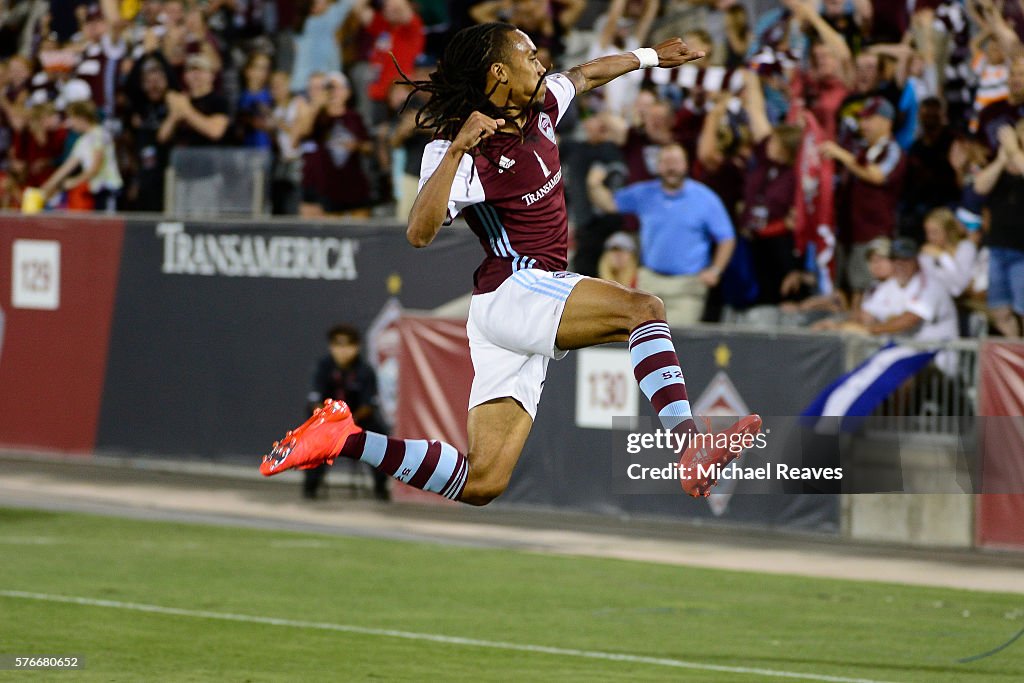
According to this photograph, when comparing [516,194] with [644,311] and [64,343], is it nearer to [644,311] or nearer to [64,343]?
[644,311]

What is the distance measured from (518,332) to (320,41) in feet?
41.3

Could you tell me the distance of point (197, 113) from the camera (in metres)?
18.9

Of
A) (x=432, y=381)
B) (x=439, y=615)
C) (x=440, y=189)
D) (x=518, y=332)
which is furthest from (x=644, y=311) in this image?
(x=432, y=381)

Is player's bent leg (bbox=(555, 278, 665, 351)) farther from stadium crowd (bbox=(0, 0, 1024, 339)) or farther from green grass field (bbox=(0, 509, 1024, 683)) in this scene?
stadium crowd (bbox=(0, 0, 1024, 339))

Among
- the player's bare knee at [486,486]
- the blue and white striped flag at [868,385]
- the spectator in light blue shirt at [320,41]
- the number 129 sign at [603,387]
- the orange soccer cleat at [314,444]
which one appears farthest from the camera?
the spectator in light blue shirt at [320,41]

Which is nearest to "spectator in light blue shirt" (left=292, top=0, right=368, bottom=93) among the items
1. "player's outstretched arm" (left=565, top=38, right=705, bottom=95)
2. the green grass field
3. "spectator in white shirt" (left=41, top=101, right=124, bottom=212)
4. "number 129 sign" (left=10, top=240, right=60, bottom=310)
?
"spectator in white shirt" (left=41, top=101, right=124, bottom=212)

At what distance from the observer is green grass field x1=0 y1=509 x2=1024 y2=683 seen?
32.4 feet

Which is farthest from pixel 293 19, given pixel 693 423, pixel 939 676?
pixel 693 423

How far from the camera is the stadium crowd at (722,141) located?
561 inches

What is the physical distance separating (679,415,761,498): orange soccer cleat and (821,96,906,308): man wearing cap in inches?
316

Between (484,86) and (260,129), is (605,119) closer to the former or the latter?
(260,129)

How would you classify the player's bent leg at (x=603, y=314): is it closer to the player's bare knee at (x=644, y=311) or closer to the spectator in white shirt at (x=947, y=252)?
the player's bare knee at (x=644, y=311)

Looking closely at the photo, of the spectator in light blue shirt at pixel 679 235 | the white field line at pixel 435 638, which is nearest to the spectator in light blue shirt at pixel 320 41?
the spectator in light blue shirt at pixel 679 235

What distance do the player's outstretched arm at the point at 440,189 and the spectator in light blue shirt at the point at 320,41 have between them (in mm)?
12176
